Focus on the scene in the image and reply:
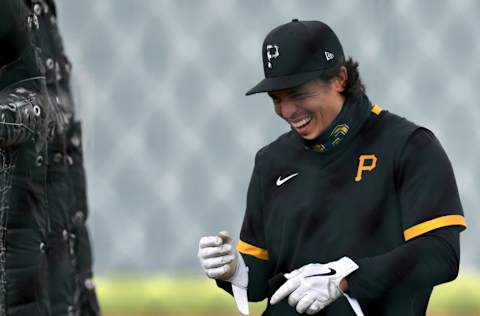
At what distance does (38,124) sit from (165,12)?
181 centimetres

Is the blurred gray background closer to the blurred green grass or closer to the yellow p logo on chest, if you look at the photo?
the blurred green grass

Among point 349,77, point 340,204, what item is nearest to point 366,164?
point 340,204

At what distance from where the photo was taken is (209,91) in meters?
4.13

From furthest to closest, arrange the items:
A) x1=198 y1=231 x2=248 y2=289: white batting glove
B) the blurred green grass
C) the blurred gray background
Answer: the blurred green grass, the blurred gray background, x1=198 y1=231 x2=248 y2=289: white batting glove

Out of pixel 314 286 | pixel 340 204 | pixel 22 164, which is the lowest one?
pixel 314 286

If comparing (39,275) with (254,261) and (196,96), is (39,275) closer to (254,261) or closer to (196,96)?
(254,261)

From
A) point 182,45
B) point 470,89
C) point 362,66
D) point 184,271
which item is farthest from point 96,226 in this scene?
point 470,89

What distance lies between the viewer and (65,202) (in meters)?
2.98

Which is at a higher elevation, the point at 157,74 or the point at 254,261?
the point at 157,74

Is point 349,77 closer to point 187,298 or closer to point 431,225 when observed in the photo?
point 431,225

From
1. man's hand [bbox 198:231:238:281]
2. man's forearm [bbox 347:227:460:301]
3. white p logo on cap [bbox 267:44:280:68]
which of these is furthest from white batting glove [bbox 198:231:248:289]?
white p logo on cap [bbox 267:44:280:68]

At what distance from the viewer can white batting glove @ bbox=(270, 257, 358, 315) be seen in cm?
218

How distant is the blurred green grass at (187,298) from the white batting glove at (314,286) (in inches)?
85.5

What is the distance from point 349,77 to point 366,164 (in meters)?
0.20
